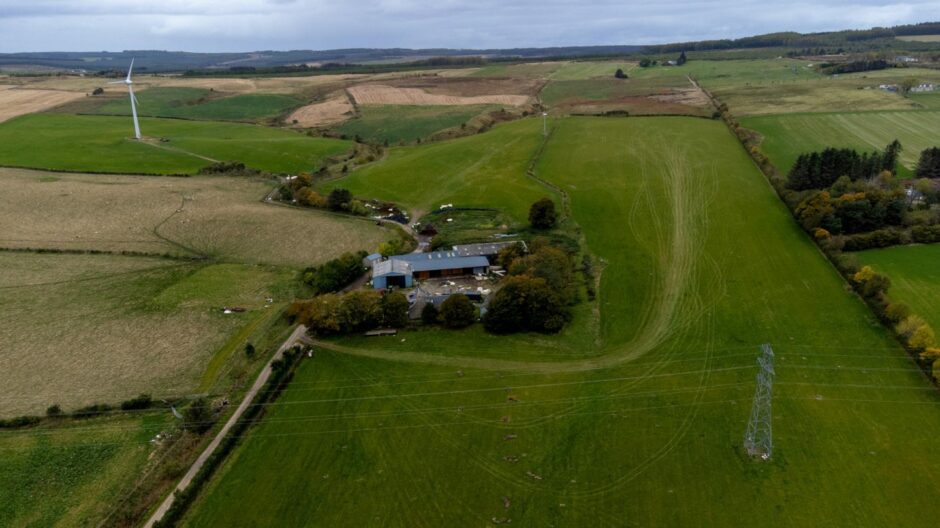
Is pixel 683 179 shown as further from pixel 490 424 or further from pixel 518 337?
Result: pixel 490 424

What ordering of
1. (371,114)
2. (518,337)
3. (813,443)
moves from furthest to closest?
(371,114), (518,337), (813,443)

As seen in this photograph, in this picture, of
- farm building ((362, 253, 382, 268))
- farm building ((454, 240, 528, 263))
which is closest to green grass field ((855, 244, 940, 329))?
farm building ((454, 240, 528, 263))

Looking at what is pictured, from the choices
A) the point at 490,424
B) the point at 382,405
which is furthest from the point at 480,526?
the point at 382,405

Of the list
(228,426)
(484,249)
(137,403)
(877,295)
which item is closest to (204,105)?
(484,249)

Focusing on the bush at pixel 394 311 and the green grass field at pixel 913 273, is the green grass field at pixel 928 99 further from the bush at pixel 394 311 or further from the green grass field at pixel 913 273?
the bush at pixel 394 311

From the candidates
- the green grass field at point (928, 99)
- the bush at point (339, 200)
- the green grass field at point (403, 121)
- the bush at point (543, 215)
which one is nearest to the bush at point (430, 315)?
the bush at point (543, 215)
